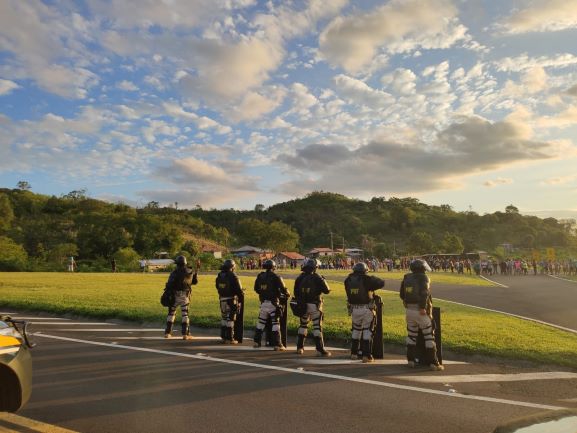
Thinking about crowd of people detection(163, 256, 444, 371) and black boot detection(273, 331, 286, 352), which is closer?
crowd of people detection(163, 256, 444, 371)

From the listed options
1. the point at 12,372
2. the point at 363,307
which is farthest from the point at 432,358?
the point at 12,372

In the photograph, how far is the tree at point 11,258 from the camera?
43.3m

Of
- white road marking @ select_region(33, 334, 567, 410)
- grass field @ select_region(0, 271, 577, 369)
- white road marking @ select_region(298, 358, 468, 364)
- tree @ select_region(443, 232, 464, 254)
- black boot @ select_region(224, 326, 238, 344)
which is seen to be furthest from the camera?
tree @ select_region(443, 232, 464, 254)

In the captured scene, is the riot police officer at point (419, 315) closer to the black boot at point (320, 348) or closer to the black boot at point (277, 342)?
the black boot at point (320, 348)

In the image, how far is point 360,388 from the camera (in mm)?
6324

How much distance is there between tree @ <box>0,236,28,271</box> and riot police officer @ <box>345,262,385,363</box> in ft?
142

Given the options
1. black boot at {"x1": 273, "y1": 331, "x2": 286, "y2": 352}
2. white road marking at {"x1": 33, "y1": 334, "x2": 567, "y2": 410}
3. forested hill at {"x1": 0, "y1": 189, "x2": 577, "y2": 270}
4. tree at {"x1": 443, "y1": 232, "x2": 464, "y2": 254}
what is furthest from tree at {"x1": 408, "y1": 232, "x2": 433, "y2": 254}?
white road marking at {"x1": 33, "y1": 334, "x2": 567, "y2": 410}

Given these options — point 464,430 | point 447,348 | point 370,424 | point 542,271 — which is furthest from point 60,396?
point 542,271

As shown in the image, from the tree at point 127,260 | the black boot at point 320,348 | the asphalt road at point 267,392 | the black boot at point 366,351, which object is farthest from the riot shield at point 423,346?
the tree at point 127,260

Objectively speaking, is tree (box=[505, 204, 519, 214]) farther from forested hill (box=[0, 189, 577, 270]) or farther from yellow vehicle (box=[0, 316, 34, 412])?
yellow vehicle (box=[0, 316, 34, 412])

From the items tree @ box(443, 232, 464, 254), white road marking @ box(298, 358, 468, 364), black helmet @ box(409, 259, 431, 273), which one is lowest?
white road marking @ box(298, 358, 468, 364)

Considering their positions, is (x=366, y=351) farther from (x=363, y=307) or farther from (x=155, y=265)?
(x=155, y=265)

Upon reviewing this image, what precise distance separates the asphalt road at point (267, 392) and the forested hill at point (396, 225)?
97304 mm

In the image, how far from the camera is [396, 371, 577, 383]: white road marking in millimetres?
6875
